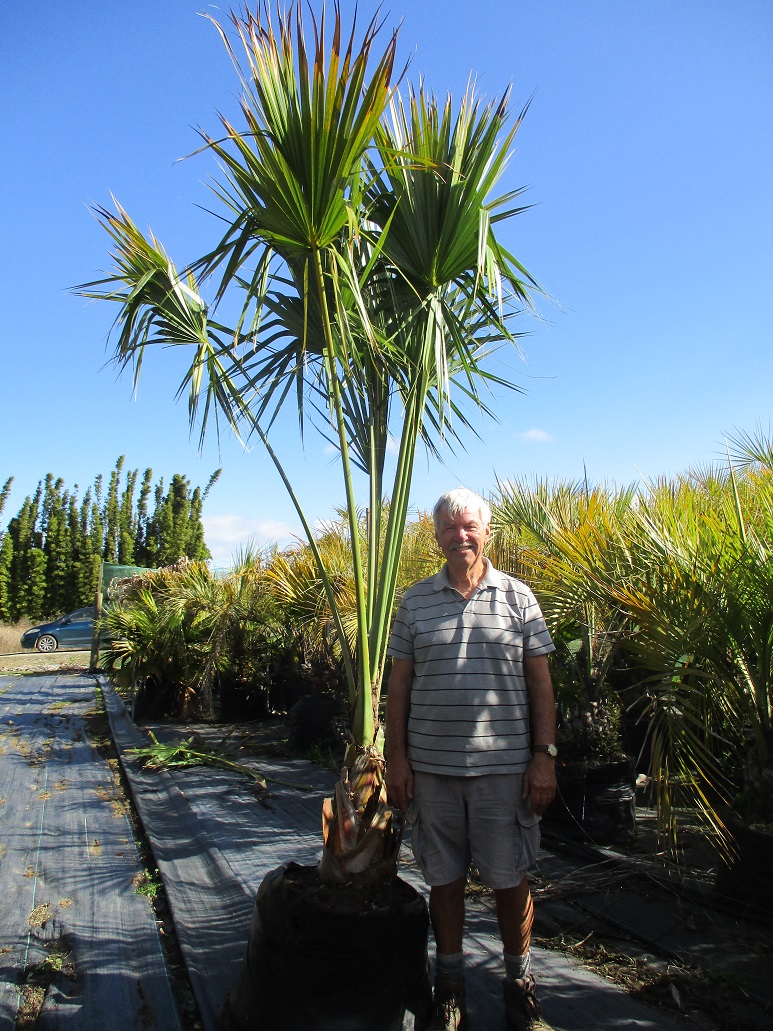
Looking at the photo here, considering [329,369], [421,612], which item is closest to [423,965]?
[421,612]

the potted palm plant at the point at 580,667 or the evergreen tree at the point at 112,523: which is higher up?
the evergreen tree at the point at 112,523

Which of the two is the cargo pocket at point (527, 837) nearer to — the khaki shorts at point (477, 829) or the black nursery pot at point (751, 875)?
the khaki shorts at point (477, 829)

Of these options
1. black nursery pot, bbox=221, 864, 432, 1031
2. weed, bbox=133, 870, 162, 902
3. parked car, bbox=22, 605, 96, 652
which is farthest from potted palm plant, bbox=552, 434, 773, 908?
parked car, bbox=22, 605, 96, 652

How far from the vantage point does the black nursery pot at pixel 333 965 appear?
1942 mm

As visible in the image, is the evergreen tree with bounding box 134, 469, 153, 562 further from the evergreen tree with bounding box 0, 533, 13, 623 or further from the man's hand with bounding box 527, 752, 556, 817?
the man's hand with bounding box 527, 752, 556, 817

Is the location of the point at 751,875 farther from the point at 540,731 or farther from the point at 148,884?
the point at 148,884

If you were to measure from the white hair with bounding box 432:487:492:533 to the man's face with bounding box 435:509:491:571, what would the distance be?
13 millimetres

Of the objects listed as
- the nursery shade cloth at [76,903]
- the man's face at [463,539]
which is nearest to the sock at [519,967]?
the nursery shade cloth at [76,903]

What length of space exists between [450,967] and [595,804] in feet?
7.79

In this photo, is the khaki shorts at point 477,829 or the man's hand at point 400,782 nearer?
the khaki shorts at point 477,829

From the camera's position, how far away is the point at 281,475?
2832 millimetres

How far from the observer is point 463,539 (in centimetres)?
224

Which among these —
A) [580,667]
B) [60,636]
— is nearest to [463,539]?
[580,667]

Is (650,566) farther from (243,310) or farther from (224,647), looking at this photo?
(224,647)
